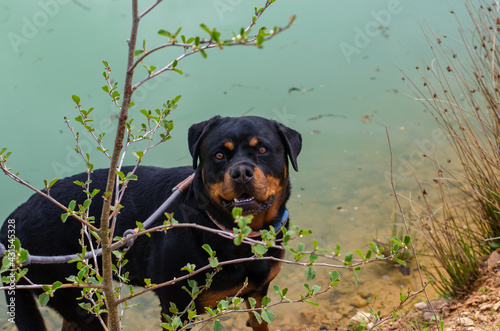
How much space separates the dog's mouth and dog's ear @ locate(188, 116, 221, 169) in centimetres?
40

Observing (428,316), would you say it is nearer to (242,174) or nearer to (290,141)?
(290,141)

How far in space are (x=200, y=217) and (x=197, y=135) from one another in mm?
503

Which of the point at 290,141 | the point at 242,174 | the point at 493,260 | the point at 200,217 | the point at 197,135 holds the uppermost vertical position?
the point at 197,135

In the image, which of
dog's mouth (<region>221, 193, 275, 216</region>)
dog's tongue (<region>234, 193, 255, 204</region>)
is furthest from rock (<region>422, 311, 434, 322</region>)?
dog's tongue (<region>234, 193, 255, 204</region>)

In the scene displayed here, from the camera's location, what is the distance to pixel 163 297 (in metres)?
2.65

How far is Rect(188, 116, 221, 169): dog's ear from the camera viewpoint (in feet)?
9.07

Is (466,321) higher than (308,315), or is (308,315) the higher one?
(466,321)

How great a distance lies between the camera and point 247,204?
7.89 ft

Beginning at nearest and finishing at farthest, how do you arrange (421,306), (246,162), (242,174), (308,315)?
(242,174), (246,162), (421,306), (308,315)

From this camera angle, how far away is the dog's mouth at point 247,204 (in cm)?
240

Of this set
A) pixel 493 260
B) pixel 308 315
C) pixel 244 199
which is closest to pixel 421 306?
pixel 493 260

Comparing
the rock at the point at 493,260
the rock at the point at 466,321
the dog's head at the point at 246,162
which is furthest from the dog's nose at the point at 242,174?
the rock at the point at 493,260

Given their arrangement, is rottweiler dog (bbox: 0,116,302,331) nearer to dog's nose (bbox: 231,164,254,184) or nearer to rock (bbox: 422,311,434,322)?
dog's nose (bbox: 231,164,254,184)

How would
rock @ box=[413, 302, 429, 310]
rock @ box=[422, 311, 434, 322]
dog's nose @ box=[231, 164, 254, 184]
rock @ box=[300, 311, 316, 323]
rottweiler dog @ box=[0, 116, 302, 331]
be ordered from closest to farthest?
dog's nose @ box=[231, 164, 254, 184], rottweiler dog @ box=[0, 116, 302, 331], rock @ box=[422, 311, 434, 322], rock @ box=[413, 302, 429, 310], rock @ box=[300, 311, 316, 323]
